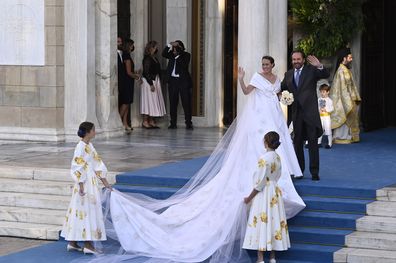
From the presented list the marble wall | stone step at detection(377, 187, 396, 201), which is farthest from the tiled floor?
stone step at detection(377, 187, 396, 201)

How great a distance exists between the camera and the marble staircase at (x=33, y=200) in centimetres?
1546

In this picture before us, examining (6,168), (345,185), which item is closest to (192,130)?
(6,168)

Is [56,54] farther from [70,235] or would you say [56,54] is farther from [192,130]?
[70,235]

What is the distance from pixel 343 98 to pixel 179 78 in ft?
13.8

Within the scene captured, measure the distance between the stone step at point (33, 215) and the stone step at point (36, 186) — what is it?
0.38 meters

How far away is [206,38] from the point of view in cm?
2383

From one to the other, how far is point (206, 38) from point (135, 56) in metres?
1.50

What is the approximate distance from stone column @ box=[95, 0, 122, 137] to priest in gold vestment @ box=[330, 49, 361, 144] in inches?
165

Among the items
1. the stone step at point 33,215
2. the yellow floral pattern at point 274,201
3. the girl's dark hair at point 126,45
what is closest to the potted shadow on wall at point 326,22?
the girl's dark hair at point 126,45

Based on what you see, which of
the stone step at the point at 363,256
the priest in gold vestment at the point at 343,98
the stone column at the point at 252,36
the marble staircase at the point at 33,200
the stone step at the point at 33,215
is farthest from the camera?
the priest in gold vestment at the point at 343,98

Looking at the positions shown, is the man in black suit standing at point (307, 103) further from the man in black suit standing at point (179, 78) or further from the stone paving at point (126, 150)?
the man in black suit standing at point (179, 78)

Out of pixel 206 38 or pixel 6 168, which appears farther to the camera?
pixel 206 38

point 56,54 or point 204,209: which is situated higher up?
point 56,54

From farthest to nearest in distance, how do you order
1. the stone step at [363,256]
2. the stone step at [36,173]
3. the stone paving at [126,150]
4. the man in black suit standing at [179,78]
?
the man in black suit standing at [179,78]
the stone paving at [126,150]
the stone step at [36,173]
the stone step at [363,256]
